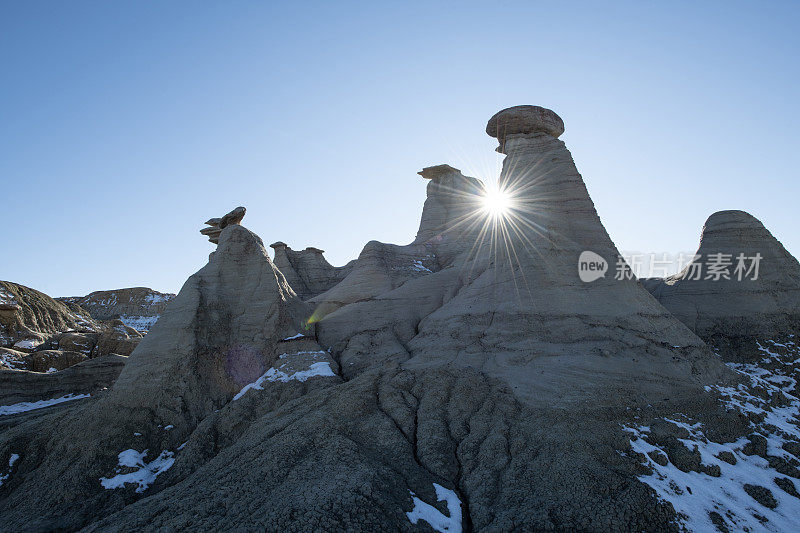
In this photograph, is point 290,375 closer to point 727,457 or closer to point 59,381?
point 727,457

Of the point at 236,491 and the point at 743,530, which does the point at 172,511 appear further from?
the point at 743,530

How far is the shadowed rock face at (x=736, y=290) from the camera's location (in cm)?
1571

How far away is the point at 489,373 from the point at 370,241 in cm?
1339

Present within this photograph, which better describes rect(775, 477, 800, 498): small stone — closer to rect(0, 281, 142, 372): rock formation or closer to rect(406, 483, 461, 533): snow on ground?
rect(406, 483, 461, 533): snow on ground

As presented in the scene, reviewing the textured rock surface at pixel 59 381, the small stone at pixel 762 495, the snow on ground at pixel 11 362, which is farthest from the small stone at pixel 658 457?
the snow on ground at pixel 11 362

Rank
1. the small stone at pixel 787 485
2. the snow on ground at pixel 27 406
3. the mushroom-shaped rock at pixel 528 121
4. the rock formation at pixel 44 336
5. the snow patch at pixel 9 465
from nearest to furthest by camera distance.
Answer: the small stone at pixel 787 485, the snow patch at pixel 9 465, the snow on ground at pixel 27 406, the mushroom-shaped rock at pixel 528 121, the rock formation at pixel 44 336

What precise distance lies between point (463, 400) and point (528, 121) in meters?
11.7

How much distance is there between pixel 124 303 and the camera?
210 feet

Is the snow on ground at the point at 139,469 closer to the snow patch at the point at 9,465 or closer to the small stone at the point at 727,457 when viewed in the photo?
the snow patch at the point at 9,465

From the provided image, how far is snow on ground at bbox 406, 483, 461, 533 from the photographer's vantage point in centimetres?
698

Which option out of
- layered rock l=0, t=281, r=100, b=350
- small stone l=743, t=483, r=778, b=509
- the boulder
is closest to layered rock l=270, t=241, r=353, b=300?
the boulder

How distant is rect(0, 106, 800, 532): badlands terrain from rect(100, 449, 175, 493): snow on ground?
0.18 feet

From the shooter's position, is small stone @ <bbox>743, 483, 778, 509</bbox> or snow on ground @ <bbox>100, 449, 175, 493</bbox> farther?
snow on ground @ <bbox>100, 449, 175, 493</bbox>

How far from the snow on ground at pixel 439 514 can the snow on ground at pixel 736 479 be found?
3.24 metres
